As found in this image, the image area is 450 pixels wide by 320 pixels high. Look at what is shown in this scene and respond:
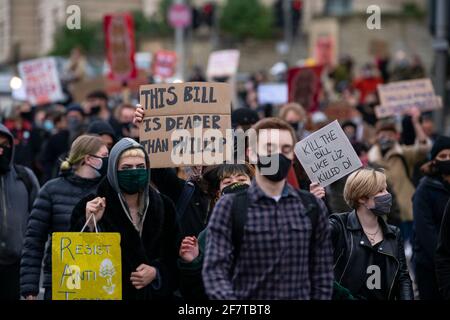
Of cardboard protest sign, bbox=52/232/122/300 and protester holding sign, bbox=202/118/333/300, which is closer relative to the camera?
protester holding sign, bbox=202/118/333/300

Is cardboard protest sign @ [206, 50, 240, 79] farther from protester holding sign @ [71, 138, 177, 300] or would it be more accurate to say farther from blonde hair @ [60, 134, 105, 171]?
protester holding sign @ [71, 138, 177, 300]

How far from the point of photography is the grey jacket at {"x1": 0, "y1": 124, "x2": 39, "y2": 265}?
8.45 metres

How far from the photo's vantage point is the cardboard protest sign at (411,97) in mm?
14133

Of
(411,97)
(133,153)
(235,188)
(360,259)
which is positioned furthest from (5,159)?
(411,97)

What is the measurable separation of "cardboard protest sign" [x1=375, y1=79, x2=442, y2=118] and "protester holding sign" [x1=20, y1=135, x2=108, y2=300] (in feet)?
21.3

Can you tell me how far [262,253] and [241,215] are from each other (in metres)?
0.19

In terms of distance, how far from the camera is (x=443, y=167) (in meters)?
9.01

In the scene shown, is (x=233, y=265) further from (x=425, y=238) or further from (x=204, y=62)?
(x=204, y=62)

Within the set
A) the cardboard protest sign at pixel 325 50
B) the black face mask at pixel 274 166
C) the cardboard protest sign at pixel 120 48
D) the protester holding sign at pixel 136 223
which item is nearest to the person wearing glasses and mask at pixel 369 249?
the protester holding sign at pixel 136 223

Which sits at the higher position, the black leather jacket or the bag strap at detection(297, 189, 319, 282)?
the bag strap at detection(297, 189, 319, 282)

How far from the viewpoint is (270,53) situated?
4666 centimetres

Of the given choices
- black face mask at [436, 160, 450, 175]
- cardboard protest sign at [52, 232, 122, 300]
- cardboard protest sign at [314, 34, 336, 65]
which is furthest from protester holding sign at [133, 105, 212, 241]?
cardboard protest sign at [314, 34, 336, 65]

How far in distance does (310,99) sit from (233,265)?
33.9 feet

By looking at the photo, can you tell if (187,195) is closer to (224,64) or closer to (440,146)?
(440,146)
